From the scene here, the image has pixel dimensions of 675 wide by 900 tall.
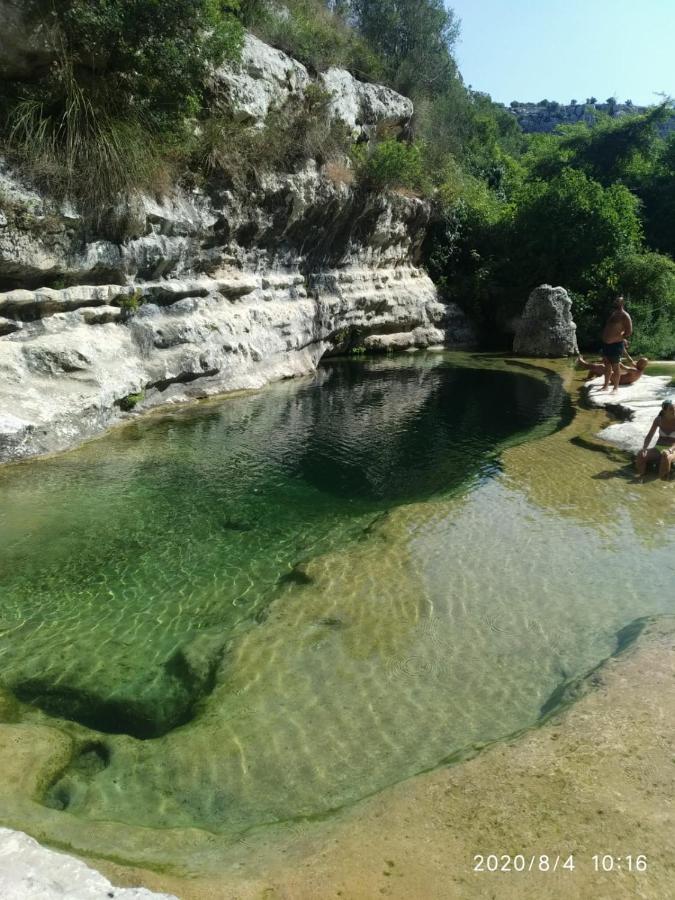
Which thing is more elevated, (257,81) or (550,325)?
(257,81)

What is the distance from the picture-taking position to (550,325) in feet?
68.0

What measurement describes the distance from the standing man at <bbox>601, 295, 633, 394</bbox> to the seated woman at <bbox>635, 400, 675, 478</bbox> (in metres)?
4.52

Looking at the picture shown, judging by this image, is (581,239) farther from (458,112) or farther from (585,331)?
(458,112)

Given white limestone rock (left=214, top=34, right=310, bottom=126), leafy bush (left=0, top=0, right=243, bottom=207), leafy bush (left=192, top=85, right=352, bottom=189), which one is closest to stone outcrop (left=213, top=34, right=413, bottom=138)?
white limestone rock (left=214, top=34, right=310, bottom=126)

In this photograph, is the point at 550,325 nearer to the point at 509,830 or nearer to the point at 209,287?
the point at 209,287

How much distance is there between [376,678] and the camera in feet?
15.2

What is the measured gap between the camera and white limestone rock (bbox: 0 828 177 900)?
7.97ft

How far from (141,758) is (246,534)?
11.2 ft

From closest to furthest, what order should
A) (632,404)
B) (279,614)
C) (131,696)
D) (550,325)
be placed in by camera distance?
(131,696) < (279,614) < (632,404) < (550,325)

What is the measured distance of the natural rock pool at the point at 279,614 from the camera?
3.75 m

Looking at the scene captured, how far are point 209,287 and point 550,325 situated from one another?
1181 cm

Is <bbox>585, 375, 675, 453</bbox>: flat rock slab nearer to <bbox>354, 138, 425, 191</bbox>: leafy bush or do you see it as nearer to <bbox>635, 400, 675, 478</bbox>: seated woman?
<bbox>635, 400, 675, 478</bbox>: seated woman

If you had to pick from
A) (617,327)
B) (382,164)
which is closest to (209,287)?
(382,164)

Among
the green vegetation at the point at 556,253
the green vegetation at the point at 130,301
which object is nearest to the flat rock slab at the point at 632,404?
the green vegetation at the point at 556,253
